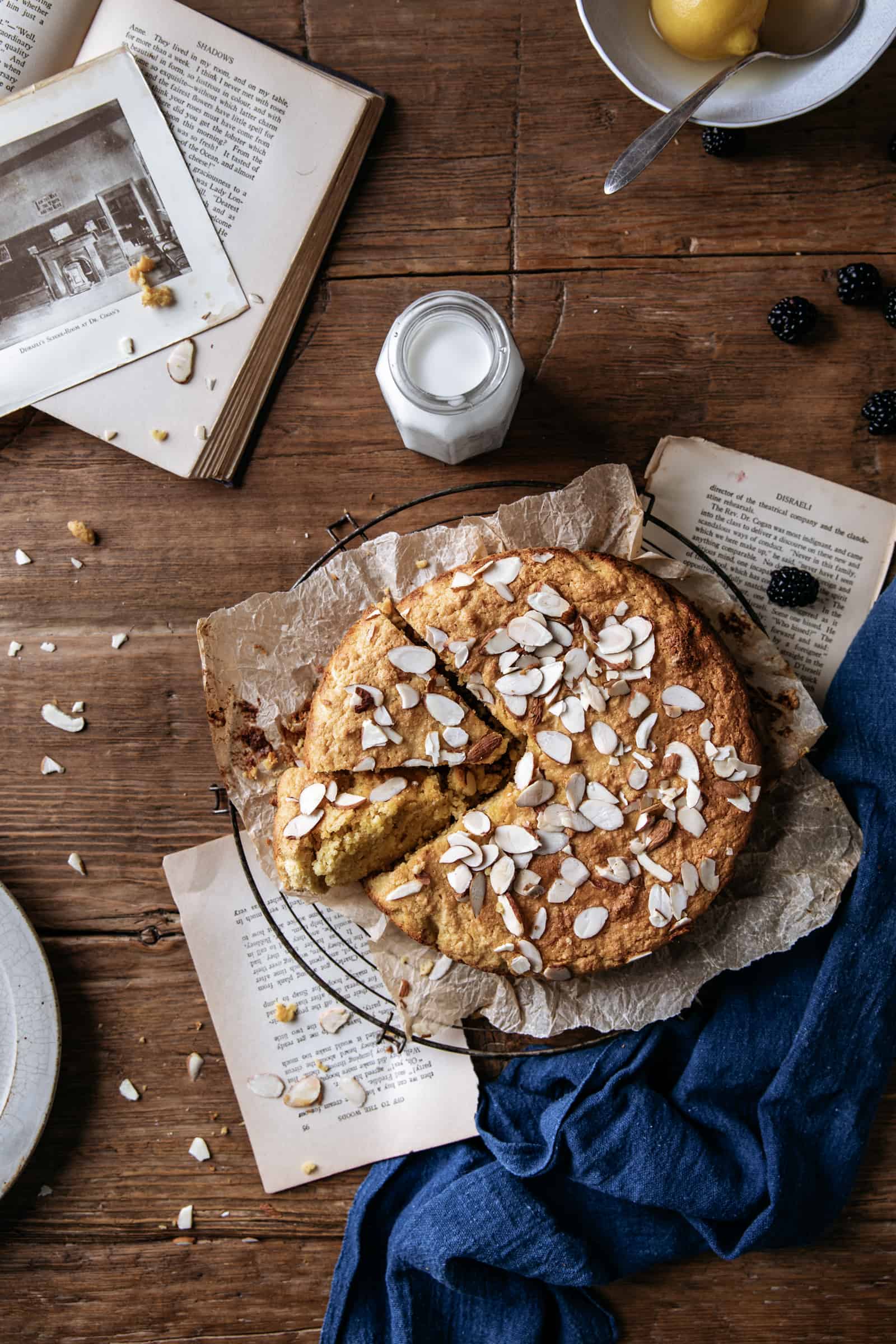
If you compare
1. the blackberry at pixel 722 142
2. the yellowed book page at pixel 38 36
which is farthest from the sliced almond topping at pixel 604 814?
the yellowed book page at pixel 38 36

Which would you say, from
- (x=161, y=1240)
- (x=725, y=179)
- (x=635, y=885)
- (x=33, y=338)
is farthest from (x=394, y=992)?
(x=725, y=179)

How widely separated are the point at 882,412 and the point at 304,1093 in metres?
1.54

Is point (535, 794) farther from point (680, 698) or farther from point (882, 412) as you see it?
point (882, 412)

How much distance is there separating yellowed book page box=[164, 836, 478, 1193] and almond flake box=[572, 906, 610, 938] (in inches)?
15.5

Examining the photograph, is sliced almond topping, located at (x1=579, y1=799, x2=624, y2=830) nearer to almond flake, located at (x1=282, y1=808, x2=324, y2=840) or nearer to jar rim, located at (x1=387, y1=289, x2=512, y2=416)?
almond flake, located at (x1=282, y1=808, x2=324, y2=840)

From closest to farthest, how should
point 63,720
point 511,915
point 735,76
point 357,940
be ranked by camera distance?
point 511,915 → point 735,76 → point 357,940 → point 63,720

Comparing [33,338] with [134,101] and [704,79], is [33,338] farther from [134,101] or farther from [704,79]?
[704,79]

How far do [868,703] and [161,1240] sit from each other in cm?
155

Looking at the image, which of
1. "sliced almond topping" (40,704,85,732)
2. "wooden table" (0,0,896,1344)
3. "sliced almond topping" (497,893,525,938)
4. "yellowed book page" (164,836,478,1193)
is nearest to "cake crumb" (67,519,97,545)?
"wooden table" (0,0,896,1344)

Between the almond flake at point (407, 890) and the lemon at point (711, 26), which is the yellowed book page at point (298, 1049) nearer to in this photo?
the almond flake at point (407, 890)

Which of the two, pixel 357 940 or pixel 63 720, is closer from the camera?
pixel 357 940

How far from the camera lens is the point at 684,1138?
1.58 metres

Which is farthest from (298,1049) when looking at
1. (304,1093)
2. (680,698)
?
(680,698)

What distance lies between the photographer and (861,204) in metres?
1.72
